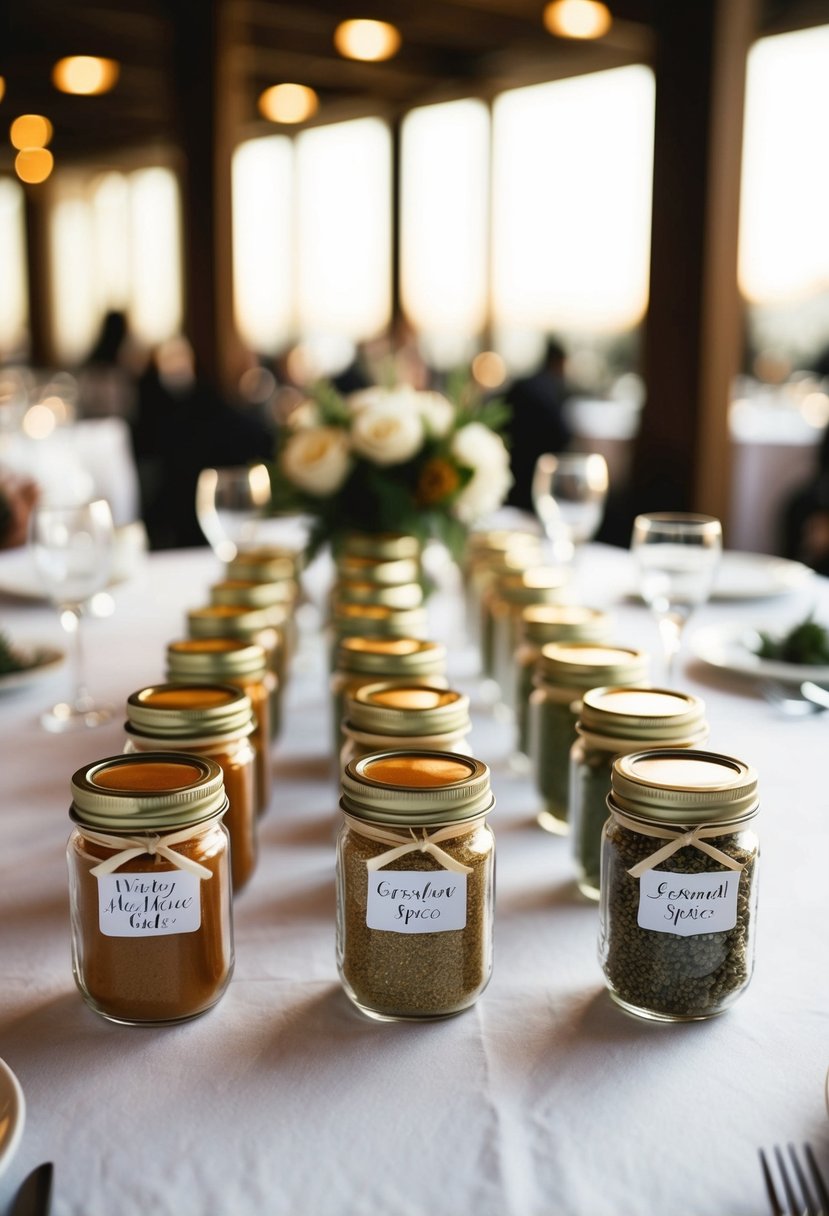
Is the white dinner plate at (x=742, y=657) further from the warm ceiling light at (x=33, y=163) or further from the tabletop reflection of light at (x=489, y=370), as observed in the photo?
the warm ceiling light at (x=33, y=163)

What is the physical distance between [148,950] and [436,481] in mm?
1220

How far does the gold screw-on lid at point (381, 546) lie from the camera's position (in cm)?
182

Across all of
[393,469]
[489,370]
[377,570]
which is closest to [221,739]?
[377,570]

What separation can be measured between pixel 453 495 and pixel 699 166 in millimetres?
2940

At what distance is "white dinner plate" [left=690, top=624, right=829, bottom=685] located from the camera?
5.05 feet

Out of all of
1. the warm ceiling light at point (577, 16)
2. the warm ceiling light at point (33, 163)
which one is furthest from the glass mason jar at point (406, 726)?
the warm ceiling light at point (33, 163)

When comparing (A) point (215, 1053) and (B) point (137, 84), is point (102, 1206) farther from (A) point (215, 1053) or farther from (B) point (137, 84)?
(B) point (137, 84)

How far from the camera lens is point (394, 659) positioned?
116 centimetres

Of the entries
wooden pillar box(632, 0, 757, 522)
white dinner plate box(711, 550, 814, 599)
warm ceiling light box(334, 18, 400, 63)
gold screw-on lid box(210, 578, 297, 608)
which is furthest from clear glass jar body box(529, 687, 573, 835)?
warm ceiling light box(334, 18, 400, 63)

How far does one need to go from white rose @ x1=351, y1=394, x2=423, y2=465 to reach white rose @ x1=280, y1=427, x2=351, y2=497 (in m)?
0.03

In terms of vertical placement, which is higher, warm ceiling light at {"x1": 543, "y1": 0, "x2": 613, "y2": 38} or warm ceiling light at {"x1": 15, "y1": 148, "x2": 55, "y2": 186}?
warm ceiling light at {"x1": 15, "y1": 148, "x2": 55, "y2": 186}

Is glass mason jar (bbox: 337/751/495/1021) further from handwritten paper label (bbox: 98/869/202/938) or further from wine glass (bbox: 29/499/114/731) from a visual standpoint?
wine glass (bbox: 29/499/114/731)

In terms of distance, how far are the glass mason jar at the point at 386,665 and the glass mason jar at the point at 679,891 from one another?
0.35 metres

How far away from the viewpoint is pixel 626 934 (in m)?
0.78
